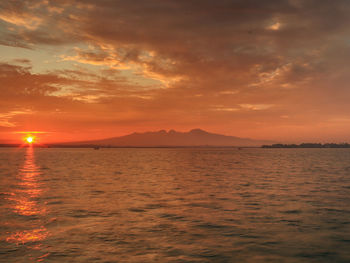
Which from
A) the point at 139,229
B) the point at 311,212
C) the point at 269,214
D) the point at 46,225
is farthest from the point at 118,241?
the point at 311,212

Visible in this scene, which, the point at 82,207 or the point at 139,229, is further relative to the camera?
the point at 82,207

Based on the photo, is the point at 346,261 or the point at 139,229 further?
the point at 139,229

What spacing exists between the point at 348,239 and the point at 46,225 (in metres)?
17.2

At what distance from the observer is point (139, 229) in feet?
59.9

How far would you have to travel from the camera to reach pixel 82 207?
81.5 ft

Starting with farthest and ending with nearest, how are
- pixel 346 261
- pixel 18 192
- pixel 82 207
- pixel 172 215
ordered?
pixel 18 192, pixel 82 207, pixel 172 215, pixel 346 261

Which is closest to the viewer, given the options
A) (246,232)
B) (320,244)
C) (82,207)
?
(320,244)

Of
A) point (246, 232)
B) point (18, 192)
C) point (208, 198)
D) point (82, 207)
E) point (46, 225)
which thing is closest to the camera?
point (246, 232)

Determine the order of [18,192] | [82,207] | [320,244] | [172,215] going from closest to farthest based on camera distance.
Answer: [320,244], [172,215], [82,207], [18,192]

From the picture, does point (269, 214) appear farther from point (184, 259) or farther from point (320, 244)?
point (184, 259)

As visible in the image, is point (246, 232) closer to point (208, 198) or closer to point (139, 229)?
point (139, 229)

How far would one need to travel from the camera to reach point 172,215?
22.3 metres

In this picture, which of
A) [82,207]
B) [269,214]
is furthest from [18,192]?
[269,214]

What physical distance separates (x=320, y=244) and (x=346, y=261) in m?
2.33
